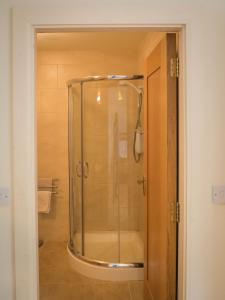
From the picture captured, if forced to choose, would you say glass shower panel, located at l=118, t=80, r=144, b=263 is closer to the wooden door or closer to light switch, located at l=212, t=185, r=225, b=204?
the wooden door

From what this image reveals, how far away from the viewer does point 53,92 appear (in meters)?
3.67

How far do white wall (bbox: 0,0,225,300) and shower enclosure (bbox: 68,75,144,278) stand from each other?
5.51ft

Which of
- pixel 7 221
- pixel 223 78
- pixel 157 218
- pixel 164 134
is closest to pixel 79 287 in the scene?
pixel 157 218

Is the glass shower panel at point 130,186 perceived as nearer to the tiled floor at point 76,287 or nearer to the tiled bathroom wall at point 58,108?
the tiled floor at point 76,287

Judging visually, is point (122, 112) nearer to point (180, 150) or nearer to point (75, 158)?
point (75, 158)

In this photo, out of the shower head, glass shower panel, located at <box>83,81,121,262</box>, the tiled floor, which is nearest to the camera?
the tiled floor

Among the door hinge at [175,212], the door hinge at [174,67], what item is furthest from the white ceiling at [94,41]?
the door hinge at [175,212]

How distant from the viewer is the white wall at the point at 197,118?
148 cm

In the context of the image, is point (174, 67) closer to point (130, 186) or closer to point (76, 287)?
point (130, 186)

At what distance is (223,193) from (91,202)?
6.97 ft

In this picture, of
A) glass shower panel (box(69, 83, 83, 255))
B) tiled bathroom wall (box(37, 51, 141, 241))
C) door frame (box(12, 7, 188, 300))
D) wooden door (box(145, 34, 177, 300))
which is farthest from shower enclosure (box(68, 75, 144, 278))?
door frame (box(12, 7, 188, 300))

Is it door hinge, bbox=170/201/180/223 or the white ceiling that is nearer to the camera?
door hinge, bbox=170/201/180/223

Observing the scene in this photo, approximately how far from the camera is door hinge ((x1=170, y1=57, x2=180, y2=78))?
5.37 feet

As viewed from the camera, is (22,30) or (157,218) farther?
(157,218)
